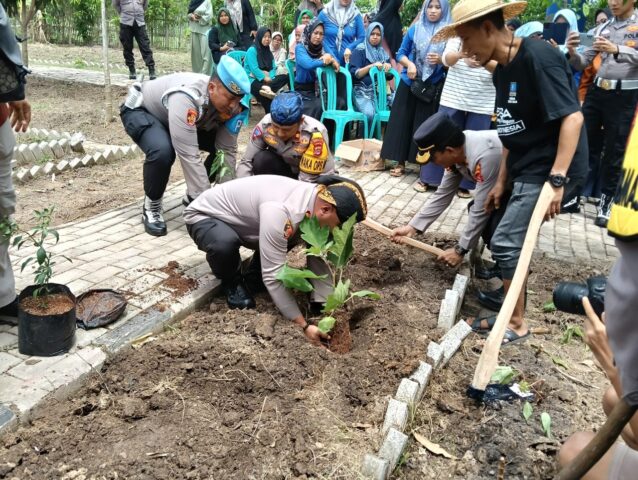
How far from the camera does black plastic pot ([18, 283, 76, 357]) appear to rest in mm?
2688

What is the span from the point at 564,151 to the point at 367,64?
5292mm

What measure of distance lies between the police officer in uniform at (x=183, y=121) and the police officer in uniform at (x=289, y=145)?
0.31 m

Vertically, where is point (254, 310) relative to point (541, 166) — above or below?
below

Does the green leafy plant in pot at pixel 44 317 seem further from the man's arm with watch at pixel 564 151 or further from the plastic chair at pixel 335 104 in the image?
the plastic chair at pixel 335 104

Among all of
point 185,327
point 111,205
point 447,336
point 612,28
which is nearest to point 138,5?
point 111,205

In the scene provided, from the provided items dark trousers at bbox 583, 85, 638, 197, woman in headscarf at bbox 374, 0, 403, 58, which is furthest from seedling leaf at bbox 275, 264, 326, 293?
woman in headscarf at bbox 374, 0, 403, 58

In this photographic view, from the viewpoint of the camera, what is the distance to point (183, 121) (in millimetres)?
4227

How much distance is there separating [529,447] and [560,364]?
0.93 meters

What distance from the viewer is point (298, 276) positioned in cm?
303

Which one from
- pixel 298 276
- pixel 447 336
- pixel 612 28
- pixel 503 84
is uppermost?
pixel 612 28

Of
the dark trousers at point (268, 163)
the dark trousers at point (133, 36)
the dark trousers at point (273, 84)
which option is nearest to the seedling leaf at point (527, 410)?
the dark trousers at point (268, 163)

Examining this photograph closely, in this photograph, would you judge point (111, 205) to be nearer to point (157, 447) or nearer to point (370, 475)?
point (157, 447)

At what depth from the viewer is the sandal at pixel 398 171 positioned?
7108 mm

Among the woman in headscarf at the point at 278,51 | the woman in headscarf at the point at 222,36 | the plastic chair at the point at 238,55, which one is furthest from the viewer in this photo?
the woman in headscarf at the point at 278,51
